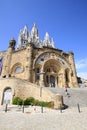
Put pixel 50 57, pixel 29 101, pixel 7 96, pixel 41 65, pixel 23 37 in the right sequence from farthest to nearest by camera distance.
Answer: pixel 23 37
pixel 50 57
pixel 41 65
pixel 7 96
pixel 29 101

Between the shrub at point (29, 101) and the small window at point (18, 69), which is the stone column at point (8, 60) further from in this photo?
the shrub at point (29, 101)

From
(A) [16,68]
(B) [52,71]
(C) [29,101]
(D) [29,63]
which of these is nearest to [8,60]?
(A) [16,68]

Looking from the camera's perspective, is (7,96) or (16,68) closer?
(7,96)

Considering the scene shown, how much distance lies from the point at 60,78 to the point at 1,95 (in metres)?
15.5

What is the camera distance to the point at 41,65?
29.4 m

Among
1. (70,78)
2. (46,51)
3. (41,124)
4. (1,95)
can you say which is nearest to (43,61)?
(46,51)

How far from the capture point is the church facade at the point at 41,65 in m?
28.2

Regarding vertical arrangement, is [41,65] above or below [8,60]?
below

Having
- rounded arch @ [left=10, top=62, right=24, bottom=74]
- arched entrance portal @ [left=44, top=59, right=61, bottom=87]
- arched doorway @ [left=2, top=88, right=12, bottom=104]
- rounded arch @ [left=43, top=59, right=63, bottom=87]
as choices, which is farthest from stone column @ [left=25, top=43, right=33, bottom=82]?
arched doorway @ [left=2, top=88, right=12, bottom=104]

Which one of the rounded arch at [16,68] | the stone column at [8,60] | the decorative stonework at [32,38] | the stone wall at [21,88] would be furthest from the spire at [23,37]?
the stone wall at [21,88]

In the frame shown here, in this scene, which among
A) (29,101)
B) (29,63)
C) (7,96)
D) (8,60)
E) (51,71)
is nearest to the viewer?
(29,101)

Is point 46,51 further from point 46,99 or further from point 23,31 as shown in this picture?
point 23,31

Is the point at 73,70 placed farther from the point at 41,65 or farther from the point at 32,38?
the point at 32,38

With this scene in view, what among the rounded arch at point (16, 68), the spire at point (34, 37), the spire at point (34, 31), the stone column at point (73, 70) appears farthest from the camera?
the spire at point (34, 31)
